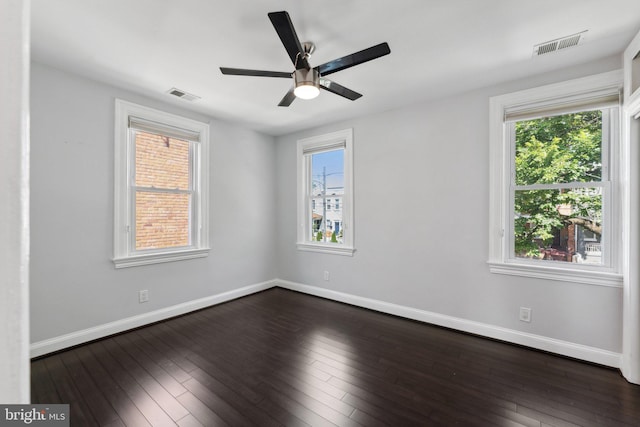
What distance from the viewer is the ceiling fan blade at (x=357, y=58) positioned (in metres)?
1.78

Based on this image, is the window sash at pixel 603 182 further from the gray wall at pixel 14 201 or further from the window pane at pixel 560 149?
the gray wall at pixel 14 201

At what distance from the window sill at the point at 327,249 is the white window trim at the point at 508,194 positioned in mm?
1747

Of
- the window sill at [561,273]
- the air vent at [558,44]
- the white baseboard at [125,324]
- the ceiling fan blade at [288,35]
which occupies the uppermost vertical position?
the air vent at [558,44]

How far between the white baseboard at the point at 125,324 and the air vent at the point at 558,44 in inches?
173

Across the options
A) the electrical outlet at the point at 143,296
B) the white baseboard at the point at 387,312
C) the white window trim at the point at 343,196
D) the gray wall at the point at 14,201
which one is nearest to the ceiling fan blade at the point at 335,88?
the white window trim at the point at 343,196

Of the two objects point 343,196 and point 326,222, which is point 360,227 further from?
point 326,222

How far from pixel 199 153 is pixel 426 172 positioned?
2952 mm

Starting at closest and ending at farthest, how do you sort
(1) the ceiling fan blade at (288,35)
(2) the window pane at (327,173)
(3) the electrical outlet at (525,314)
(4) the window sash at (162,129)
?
(1) the ceiling fan blade at (288,35), (3) the electrical outlet at (525,314), (4) the window sash at (162,129), (2) the window pane at (327,173)

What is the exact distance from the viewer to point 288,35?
1746 millimetres

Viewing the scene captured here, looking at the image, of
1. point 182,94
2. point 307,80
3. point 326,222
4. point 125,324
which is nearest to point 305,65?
point 307,80

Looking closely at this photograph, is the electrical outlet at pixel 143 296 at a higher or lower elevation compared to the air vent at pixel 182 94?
lower

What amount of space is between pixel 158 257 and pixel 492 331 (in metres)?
3.81

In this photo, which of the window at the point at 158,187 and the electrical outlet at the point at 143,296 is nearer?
the window at the point at 158,187

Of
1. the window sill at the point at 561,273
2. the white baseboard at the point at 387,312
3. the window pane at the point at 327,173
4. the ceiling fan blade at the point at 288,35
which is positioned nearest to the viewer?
the ceiling fan blade at the point at 288,35
